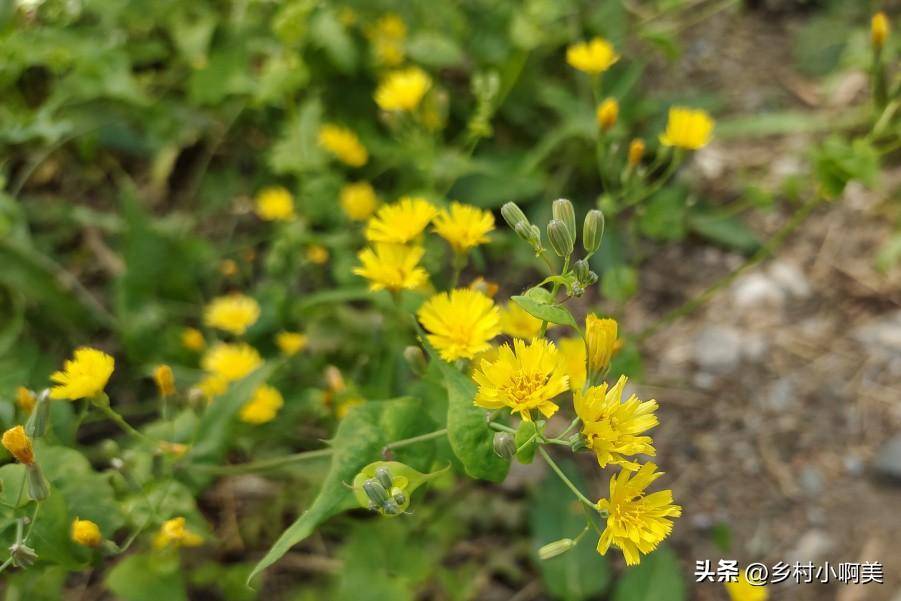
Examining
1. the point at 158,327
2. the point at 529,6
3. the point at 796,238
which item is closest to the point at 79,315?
the point at 158,327

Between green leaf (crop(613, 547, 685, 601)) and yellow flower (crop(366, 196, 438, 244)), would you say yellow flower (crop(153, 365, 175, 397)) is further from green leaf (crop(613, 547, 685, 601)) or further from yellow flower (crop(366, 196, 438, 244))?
green leaf (crop(613, 547, 685, 601))

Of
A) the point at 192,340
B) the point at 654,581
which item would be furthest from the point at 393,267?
the point at 654,581

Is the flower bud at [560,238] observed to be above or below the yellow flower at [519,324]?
above

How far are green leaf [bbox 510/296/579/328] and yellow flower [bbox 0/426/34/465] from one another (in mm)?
791

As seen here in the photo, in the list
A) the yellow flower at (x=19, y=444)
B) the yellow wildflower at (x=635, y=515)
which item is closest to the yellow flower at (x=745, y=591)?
the yellow wildflower at (x=635, y=515)

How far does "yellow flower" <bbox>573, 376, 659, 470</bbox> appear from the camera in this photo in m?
1.15

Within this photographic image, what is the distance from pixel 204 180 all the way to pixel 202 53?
0.42 m

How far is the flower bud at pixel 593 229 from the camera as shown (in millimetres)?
1286

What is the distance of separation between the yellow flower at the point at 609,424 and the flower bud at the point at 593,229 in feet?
0.83

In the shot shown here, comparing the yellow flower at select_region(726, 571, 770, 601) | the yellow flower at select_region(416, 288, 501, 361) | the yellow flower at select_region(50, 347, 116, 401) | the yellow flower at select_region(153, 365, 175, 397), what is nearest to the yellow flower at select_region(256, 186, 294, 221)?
the yellow flower at select_region(153, 365, 175, 397)

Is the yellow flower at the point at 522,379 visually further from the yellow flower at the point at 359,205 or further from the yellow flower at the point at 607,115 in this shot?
the yellow flower at the point at 359,205

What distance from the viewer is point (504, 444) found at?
1155 millimetres

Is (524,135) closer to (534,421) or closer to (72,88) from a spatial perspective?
(72,88)

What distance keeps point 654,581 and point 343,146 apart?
1.46 m
